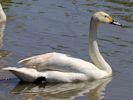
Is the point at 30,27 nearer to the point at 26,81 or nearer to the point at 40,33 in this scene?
the point at 40,33

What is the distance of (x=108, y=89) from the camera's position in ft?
34.4

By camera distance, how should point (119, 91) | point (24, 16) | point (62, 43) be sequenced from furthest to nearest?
point (24, 16), point (62, 43), point (119, 91)

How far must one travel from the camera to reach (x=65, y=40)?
1366 cm

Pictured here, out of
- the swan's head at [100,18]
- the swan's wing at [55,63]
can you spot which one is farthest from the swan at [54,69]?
the swan's head at [100,18]

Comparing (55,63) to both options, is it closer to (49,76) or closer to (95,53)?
(49,76)

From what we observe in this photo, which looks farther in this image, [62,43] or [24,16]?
[24,16]

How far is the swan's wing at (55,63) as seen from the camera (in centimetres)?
1066

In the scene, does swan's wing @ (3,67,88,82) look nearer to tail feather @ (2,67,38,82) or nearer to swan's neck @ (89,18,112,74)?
tail feather @ (2,67,38,82)

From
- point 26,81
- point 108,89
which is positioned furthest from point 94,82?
point 26,81

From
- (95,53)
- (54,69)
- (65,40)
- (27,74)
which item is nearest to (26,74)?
(27,74)

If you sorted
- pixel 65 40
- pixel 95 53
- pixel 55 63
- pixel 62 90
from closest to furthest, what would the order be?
pixel 62 90 < pixel 55 63 < pixel 95 53 < pixel 65 40

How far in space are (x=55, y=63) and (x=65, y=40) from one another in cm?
304

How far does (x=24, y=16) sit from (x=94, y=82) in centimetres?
555

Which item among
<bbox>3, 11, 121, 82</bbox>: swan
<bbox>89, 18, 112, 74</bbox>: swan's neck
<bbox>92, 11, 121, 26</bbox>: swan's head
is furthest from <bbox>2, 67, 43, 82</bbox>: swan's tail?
<bbox>92, 11, 121, 26</bbox>: swan's head
